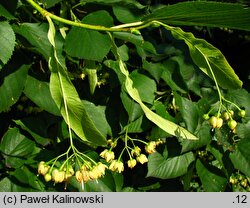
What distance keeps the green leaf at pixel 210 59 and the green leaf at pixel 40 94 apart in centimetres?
45

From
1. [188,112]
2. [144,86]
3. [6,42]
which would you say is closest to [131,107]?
[144,86]

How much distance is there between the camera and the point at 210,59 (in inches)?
36.9

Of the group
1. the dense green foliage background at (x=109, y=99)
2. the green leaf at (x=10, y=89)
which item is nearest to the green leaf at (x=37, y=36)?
the dense green foliage background at (x=109, y=99)

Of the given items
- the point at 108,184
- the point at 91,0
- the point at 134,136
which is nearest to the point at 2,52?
the point at 91,0

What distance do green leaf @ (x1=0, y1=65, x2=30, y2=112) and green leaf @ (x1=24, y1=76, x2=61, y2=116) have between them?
4 cm

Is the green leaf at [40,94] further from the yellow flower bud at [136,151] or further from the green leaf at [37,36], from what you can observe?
the yellow flower bud at [136,151]

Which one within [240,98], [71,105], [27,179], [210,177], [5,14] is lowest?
[210,177]

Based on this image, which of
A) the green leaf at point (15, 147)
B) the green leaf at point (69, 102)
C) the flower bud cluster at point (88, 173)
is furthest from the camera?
the green leaf at point (15, 147)

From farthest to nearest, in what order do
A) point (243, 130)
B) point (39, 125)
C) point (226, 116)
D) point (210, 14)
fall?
point (243, 130) < point (39, 125) < point (226, 116) < point (210, 14)

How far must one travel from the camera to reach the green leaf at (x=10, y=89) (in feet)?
3.82

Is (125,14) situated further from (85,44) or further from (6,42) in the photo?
(6,42)

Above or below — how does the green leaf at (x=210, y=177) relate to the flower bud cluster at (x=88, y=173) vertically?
below

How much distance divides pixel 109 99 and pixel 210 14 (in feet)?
2.17

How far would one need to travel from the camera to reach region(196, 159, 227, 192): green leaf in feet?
4.91
